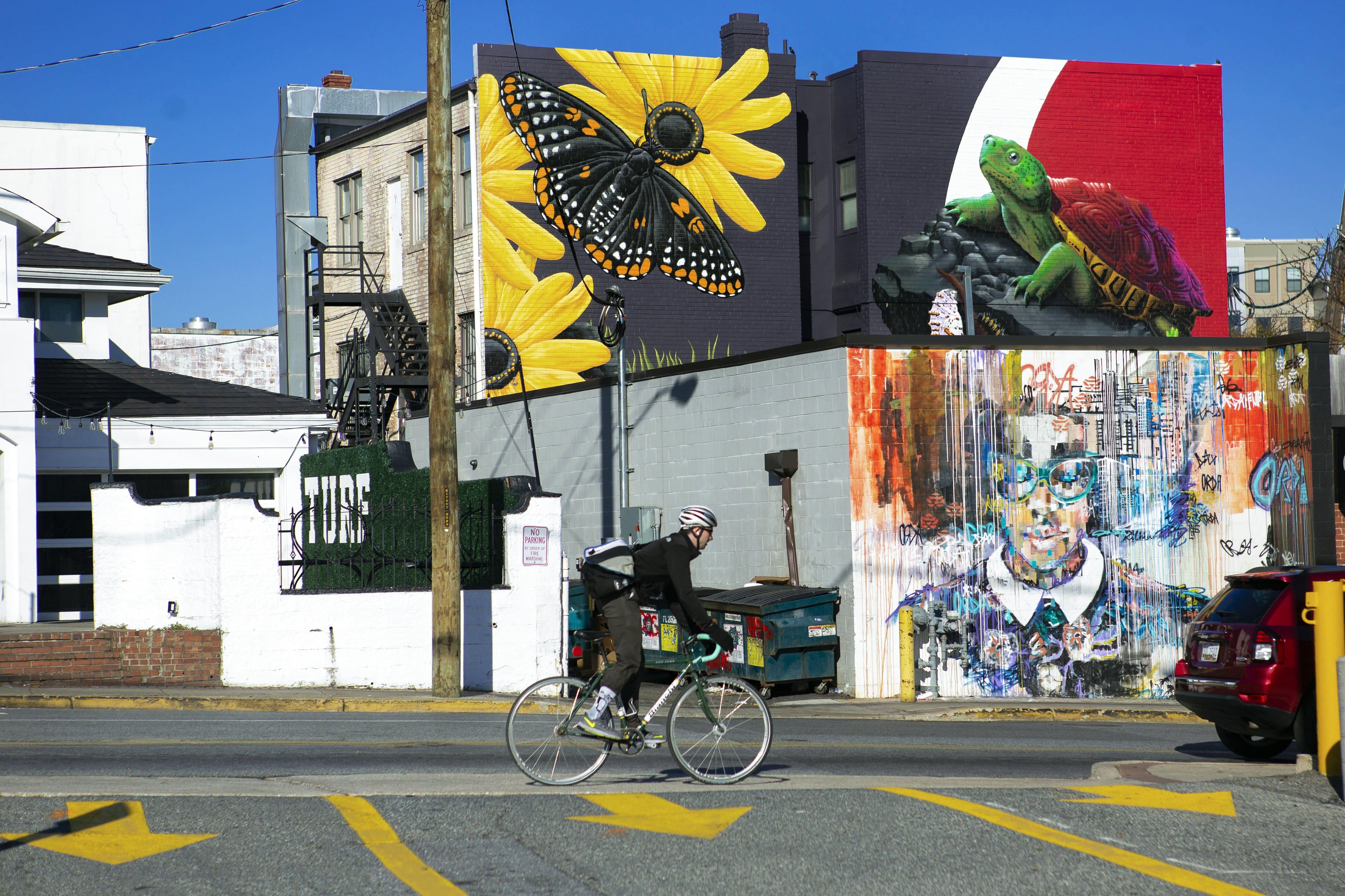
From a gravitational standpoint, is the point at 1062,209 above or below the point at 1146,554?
above

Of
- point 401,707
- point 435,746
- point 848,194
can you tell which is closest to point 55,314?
point 401,707

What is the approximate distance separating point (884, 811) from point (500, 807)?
7.10 feet

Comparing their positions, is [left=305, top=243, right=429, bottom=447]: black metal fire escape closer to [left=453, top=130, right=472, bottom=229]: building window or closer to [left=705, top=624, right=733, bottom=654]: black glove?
[left=453, top=130, right=472, bottom=229]: building window

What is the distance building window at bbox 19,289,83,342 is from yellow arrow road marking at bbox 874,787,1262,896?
70.7 feet

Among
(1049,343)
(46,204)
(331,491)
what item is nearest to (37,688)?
(331,491)

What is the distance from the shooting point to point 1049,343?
1825 centimetres

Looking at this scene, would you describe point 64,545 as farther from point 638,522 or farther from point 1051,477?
point 1051,477

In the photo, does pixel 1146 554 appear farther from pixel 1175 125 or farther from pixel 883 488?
pixel 1175 125

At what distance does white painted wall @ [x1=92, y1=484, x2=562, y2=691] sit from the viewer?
16.3 metres

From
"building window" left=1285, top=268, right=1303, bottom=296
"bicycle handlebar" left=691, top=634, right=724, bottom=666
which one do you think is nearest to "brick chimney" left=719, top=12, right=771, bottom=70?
"bicycle handlebar" left=691, top=634, right=724, bottom=666

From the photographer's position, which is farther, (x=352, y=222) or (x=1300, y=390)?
(x=352, y=222)

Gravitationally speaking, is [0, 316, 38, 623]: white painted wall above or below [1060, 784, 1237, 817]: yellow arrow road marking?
above

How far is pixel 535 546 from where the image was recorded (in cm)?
1669

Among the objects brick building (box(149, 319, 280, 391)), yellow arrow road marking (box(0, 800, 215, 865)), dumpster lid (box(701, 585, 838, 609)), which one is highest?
brick building (box(149, 319, 280, 391))
